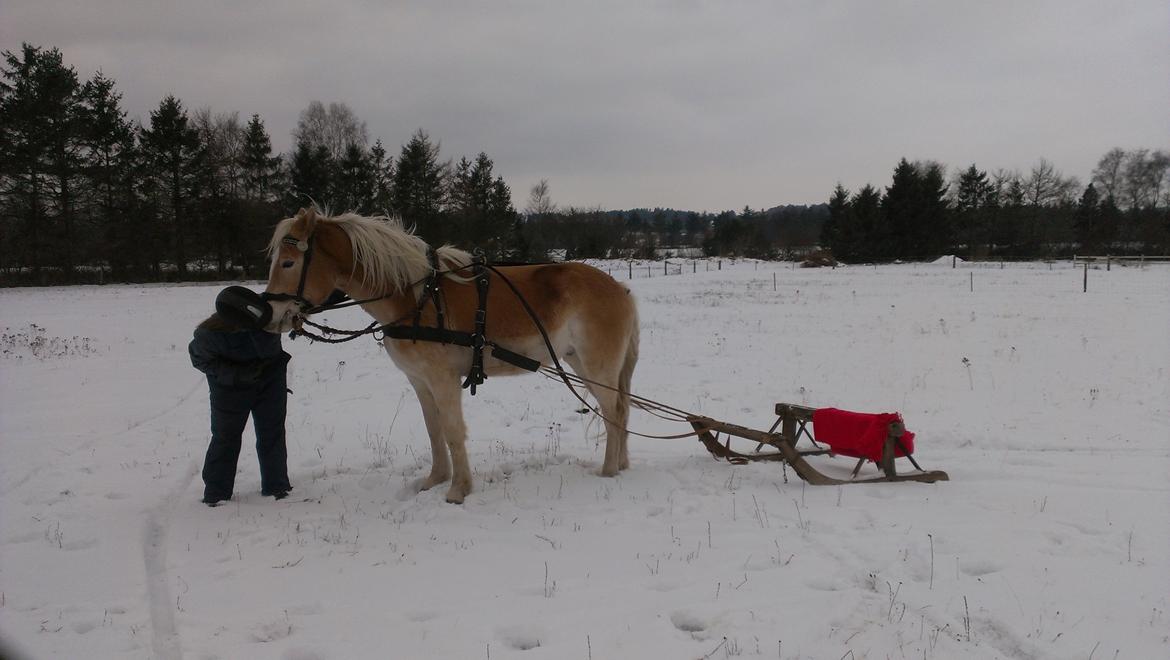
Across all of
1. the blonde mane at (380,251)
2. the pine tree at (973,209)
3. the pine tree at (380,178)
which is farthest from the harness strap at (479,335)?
the pine tree at (973,209)

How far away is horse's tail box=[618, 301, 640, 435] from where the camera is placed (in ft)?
17.6

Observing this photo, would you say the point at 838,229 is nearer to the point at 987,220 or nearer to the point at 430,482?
the point at 987,220

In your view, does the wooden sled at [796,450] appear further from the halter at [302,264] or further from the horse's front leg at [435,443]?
the halter at [302,264]

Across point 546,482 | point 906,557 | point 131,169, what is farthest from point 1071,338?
point 131,169

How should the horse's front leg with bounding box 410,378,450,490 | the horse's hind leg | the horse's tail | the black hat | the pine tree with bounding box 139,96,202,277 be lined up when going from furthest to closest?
the pine tree with bounding box 139,96,202,277, the horse's tail, the horse's hind leg, the horse's front leg with bounding box 410,378,450,490, the black hat

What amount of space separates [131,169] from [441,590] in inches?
1716

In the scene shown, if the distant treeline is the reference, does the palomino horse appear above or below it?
below

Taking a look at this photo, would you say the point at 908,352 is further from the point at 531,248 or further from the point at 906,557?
the point at 531,248

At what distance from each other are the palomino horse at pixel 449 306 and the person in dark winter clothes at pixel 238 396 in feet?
1.66

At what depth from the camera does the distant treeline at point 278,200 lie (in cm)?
3092

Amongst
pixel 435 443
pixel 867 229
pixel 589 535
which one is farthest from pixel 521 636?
pixel 867 229

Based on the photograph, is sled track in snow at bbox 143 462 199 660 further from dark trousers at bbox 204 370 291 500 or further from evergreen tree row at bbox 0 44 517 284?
evergreen tree row at bbox 0 44 517 284

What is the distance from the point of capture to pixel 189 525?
171 inches

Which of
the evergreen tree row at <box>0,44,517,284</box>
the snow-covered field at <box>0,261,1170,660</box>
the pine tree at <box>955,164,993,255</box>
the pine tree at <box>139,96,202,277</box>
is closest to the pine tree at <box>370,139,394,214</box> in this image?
the evergreen tree row at <box>0,44,517,284</box>
